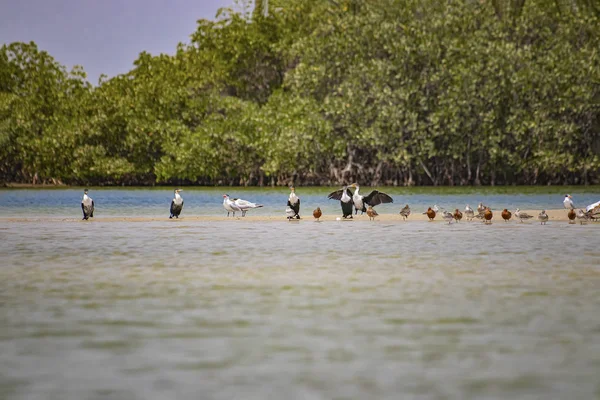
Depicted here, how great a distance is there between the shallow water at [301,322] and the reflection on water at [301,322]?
0.02 meters

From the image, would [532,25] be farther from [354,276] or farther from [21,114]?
[354,276]

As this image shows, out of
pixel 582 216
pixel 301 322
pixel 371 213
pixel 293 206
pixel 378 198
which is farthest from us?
pixel 293 206

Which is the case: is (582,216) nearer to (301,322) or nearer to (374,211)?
(374,211)

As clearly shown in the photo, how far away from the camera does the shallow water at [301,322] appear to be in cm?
759

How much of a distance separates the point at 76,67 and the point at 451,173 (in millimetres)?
37395

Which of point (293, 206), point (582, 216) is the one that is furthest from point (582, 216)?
point (293, 206)

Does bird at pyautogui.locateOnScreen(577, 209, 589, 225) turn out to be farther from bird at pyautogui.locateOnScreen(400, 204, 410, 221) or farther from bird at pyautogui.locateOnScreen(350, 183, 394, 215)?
bird at pyautogui.locateOnScreen(350, 183, 394, 215)

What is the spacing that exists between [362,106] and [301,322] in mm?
50921

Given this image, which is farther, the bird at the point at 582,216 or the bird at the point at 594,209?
the bird at the point at 594,209

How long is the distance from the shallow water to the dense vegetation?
133 ft

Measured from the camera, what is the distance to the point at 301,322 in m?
10.4

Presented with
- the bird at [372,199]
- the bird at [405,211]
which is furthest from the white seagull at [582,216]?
the bird at [372,199]

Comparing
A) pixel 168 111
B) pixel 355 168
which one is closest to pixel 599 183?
pixel 355 168

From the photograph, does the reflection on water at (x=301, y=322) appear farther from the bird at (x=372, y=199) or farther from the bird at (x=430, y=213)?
the bird at (x=430, y=213)
